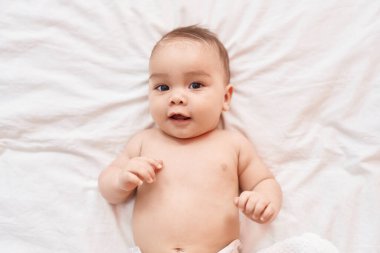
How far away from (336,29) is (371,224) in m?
0.55

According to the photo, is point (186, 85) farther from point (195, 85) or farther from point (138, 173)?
point (138, 173)

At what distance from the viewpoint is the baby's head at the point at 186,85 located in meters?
1.22

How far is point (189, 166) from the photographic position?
1242 mm

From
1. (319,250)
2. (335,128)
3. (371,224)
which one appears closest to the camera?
(319,250)

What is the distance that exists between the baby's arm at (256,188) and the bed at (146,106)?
0.05 metres

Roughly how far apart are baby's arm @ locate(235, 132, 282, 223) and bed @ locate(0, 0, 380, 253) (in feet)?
0.16

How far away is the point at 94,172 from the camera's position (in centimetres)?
134

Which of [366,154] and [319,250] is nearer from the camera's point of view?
[319,250]

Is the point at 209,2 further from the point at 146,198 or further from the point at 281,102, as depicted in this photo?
the point at 146,198

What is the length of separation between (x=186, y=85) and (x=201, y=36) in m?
0.15

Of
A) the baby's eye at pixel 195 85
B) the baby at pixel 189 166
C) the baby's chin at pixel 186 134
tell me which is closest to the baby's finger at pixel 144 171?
the baby at pixel 189 166

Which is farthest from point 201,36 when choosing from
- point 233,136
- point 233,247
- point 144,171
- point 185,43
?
point 233,247

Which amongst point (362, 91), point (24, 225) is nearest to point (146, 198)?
point (24, 225)

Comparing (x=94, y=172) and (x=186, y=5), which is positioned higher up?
(x=186, y=5)
